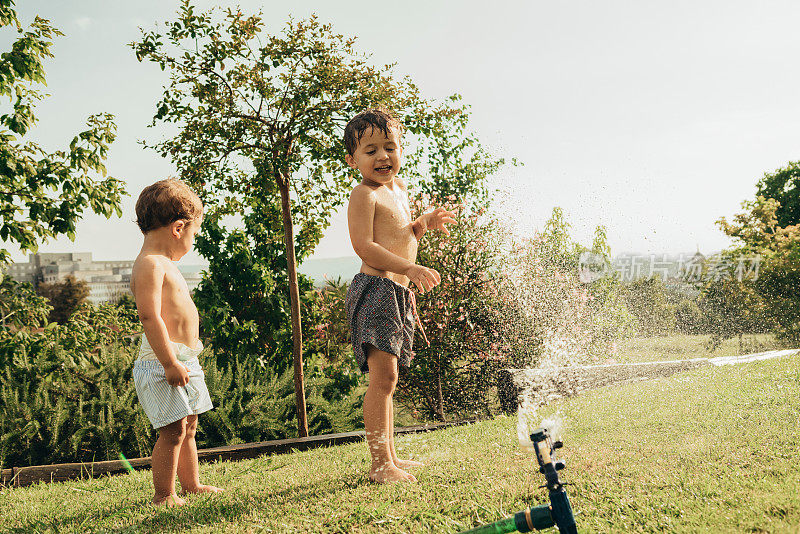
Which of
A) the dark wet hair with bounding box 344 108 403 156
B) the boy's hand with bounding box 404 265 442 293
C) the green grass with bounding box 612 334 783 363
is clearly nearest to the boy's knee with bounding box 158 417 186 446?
the boy's hand with bounding box 404 265 442 293

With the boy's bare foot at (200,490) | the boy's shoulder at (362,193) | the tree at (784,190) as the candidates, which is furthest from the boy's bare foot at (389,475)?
the tree at (784,190)

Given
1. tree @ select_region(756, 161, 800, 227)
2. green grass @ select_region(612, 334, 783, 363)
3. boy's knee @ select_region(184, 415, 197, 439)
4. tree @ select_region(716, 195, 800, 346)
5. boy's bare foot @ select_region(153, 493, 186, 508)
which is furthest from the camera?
tree @ select_region(756, 161, 800, 227)

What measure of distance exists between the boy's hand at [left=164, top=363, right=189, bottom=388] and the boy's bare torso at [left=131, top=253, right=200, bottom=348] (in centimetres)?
20

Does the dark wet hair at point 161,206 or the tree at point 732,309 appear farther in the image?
the tree at point 732,309

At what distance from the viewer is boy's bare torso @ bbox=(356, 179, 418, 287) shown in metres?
2.83

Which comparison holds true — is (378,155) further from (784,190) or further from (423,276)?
(784,190)

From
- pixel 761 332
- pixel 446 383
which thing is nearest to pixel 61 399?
pixel 446 383

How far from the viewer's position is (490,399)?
19.4 ft

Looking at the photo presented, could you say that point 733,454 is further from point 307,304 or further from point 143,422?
point 307,304

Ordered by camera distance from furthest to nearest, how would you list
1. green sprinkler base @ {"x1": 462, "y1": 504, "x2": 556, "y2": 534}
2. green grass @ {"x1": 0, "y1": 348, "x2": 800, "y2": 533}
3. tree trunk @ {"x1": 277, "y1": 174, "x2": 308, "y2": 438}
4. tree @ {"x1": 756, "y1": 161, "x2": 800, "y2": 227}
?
tree @ {"x1": 756, "y1": 161, "x2": 800, "y2": 227}
tree trunk @ {"x1": 277, "y1": 174, "x2": 308, "y2": 438}
green grass @ {"x1": 0, "y1": 348, "x2": 800, "y2": 533}
green sprinkler base @ {"x1": 462, "y1": 504, "x2": 556, "y2": 534}

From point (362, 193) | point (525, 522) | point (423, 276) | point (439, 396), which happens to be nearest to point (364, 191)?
point (362, 193)

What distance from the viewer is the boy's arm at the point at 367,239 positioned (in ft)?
8.77

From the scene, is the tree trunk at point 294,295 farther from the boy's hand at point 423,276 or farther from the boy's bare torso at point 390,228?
the boy's hand at point 423,276

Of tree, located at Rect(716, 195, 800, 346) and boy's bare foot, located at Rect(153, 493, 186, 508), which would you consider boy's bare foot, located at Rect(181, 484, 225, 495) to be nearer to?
boy's bare foot, located at Rect(153, 493, 186, 508)
